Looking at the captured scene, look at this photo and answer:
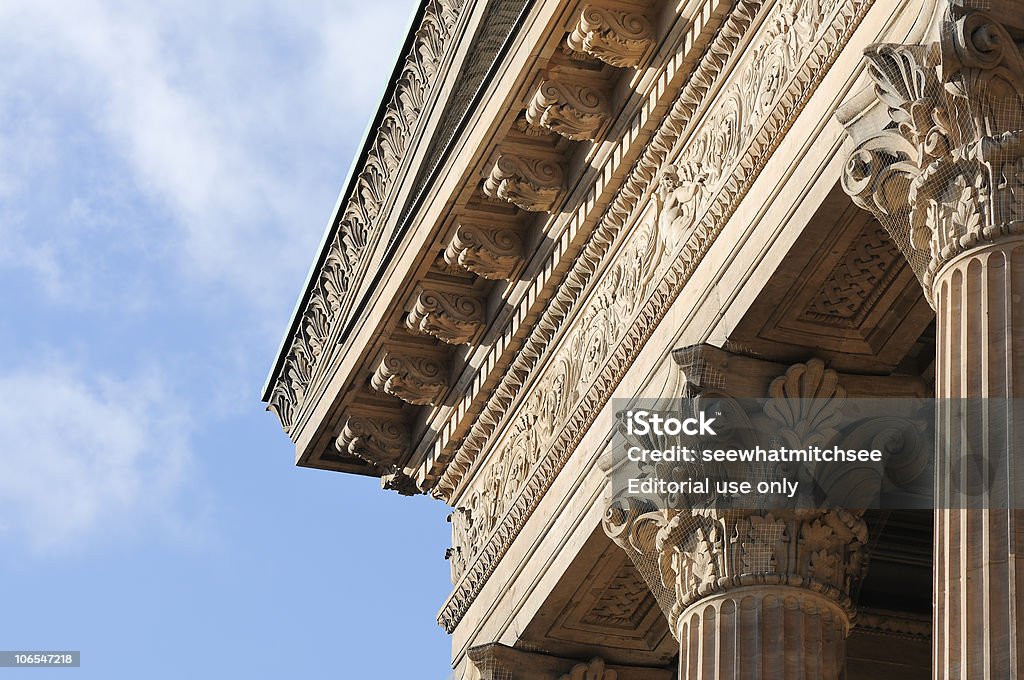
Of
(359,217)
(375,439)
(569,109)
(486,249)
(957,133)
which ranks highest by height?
(359,217)

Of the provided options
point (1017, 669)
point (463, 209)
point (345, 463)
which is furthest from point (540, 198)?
point (1017, 669)

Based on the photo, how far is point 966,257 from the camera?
12.0 metres

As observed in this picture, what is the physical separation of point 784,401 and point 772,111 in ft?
6.59

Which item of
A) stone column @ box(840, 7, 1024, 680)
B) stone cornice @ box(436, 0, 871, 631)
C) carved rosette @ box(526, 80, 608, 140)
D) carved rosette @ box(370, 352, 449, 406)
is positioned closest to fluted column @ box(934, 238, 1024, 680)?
stone column @ box(840, 7, 1024, 680)

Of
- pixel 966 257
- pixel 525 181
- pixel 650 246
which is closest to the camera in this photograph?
pixel 966 257

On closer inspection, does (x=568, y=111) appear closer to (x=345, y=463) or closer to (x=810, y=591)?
Answer: (x=810, y=591)

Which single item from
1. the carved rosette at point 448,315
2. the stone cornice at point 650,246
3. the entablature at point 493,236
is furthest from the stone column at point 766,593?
the carved rosette at point 448,315

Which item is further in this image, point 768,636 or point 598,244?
point 598,244

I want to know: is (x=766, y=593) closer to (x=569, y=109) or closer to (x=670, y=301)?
(x=670, y=301)

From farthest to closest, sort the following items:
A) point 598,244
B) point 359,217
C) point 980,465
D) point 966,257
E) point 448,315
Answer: point 359,217 < point 448,315 < point 598,244 < point 966,257 < point 980,465

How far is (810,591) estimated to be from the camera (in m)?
14.9

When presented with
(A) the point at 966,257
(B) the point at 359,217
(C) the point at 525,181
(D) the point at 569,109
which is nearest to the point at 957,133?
(A) the point at 966,257

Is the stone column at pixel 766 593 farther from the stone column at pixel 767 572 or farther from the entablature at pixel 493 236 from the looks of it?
the entablature at pixel 493 236

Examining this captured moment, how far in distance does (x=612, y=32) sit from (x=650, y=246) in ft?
5.42
